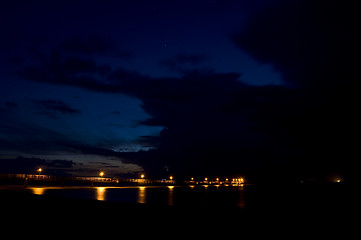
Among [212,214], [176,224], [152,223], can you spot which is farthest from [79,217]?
[212,214]

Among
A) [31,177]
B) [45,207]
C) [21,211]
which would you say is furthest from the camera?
[31,177]

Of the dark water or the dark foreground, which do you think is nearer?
the dark foreground

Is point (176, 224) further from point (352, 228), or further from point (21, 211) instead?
point (21, 211)

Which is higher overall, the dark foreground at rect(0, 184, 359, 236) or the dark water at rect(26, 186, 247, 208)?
the dark foreground at rect(0, 184, 359, 236)

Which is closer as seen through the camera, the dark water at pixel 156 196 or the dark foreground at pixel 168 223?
the dark foreground at pixel 168 223

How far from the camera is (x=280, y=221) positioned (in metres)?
8.27

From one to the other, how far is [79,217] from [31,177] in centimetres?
5093

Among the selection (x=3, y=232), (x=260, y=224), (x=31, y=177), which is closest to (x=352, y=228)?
(x=260, y=224)

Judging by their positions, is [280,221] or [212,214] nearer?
[280,221]

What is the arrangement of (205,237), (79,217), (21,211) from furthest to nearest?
1. (21,211)
2. (79,217)
3. (205,237)

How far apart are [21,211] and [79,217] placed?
3.36 metres

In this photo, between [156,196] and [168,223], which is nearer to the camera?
[168,223]

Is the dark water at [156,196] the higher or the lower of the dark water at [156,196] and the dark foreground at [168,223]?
the lower

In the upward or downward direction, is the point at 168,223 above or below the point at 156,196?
above
